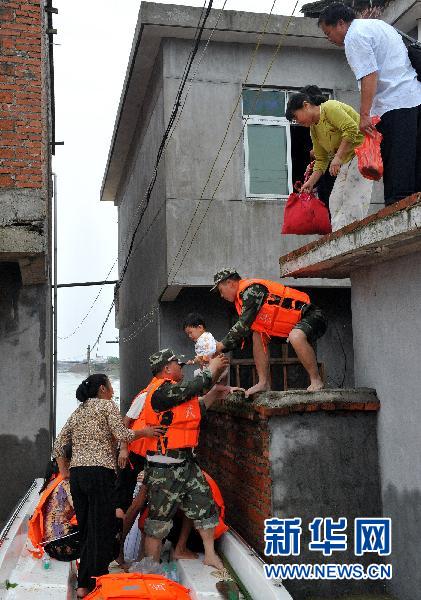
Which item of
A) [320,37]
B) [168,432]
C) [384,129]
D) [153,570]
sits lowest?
[153,570]

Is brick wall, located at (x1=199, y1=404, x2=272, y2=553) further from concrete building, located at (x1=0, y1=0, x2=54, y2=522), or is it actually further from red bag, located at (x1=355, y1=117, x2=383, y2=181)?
concrete building, located at (x1=0, y1=0, x2=54, y2=522)

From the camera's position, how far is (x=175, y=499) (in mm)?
5652

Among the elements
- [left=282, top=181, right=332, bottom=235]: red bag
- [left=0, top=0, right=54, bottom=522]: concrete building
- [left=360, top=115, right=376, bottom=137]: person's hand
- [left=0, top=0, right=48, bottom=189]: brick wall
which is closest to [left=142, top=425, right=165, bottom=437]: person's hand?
[left=282, top=181, right=332, bottom=235]: red bag

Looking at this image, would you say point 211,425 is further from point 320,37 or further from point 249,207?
point 320,37

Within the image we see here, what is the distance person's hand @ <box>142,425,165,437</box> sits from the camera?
5703mm

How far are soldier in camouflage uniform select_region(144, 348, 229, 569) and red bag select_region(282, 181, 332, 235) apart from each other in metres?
1.36

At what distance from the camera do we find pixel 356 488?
546 centimetres

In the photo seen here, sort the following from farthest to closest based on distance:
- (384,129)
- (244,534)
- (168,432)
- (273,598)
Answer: (244,534) < (168,432) < (384,129) < (273,598)

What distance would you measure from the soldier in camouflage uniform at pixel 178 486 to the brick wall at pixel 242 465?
0.41m

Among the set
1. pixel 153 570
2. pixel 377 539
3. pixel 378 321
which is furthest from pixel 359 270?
pixel 153 570

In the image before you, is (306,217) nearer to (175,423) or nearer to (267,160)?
(175,423)

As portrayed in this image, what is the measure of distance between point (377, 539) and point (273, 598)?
4.61 ft

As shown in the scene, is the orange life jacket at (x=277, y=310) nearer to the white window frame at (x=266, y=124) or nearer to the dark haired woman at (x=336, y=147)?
the dark haired woman at (x=336, y=147)

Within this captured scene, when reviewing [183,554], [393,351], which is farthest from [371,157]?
[183,554]
